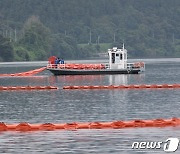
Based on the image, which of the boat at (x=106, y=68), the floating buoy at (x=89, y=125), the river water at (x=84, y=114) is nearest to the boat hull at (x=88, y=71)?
the boat at (x=106, y=68)

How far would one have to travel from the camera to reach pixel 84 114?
180 ft

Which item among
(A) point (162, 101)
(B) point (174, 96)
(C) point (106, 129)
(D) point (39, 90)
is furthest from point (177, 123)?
(D) point (39, 90)

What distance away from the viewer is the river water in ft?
129

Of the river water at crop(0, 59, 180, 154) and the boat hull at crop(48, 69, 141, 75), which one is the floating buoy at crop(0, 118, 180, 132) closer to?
the river water at crop(0, 59, 180, 154)

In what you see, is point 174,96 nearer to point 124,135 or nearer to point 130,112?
point 130,112

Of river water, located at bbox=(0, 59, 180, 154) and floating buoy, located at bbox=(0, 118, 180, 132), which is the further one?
floating buoy, located at bbox=(0, 118, 180, 132)

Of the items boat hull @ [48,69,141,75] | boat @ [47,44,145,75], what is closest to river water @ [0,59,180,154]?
boat hull @ [48,69,141,75]

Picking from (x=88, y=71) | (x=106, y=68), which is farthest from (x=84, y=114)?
(x=106, y=68)

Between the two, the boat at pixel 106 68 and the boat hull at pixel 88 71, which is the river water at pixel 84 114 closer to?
the boat hull at pixel 88 71

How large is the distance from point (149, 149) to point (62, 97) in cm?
3583

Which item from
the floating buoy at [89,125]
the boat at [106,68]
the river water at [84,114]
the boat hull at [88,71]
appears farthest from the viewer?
the boat at [106,68]

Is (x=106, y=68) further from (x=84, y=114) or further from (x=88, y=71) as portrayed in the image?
(x=84, y=114)

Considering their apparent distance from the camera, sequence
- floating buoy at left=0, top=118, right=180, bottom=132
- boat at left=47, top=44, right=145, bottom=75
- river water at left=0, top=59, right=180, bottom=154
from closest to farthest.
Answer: river water at left=0, top=59, right=180, bottom=154 < floating buoy at left=0, top=118, right=180, bottom=132 < boat at left=47, top=44, right=145, bottom=75

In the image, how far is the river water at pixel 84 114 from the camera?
3931cm
